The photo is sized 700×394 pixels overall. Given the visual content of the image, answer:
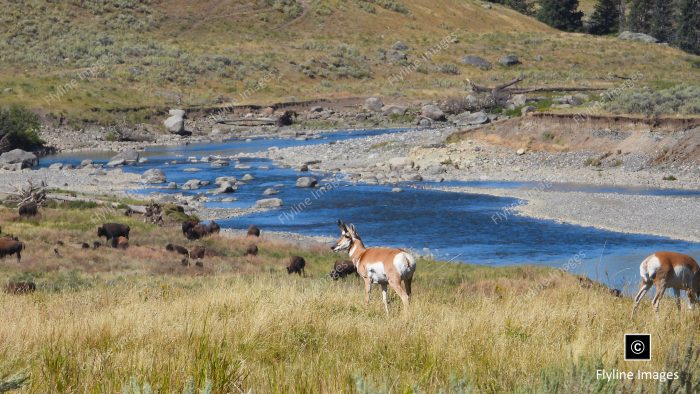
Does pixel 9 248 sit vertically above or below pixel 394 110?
below

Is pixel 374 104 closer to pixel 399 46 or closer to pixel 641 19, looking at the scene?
pixel 399 46

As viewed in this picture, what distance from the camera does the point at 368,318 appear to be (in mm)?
9781

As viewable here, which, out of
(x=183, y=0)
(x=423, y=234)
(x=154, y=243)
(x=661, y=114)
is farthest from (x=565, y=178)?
(x=183, y=0)

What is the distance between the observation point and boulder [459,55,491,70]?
10562 cm

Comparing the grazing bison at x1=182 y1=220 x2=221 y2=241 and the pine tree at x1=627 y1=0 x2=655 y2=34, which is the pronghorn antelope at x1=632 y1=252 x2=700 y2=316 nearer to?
the grazing bison at x1=182 y1=220 x2=221 y2=241

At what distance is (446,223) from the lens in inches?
1378

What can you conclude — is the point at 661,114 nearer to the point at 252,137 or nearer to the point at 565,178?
the point at 565,178

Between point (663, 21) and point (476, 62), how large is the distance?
1812 inches

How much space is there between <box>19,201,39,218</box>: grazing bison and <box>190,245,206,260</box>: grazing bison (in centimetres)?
1032

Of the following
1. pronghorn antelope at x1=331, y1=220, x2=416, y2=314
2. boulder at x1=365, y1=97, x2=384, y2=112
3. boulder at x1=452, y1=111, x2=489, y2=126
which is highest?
boulder at x1=365, y1=97, x2=384, y2=112

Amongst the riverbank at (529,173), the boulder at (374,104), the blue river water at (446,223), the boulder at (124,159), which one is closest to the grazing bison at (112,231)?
the blue river water at (446,223)

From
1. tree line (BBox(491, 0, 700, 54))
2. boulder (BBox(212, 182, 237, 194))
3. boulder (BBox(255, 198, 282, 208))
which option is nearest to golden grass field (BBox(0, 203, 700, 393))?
boulder (BBox(255, 198, 282, 208))

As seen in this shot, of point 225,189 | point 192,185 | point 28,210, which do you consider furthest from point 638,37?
point 28,210

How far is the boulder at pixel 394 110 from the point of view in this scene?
7925 centimetres
